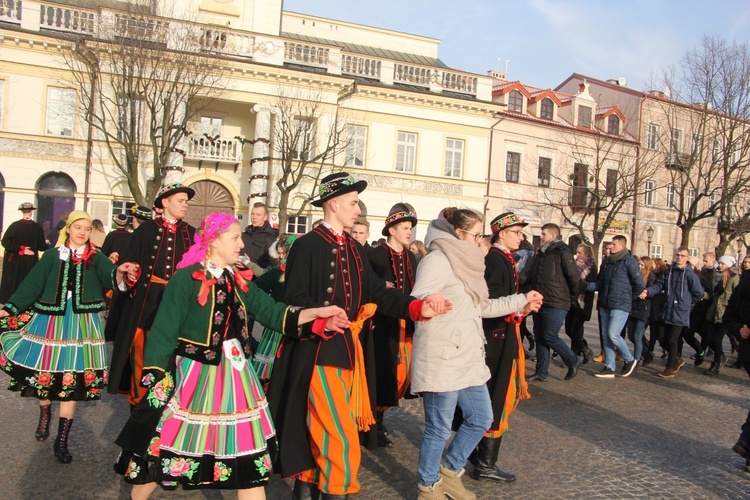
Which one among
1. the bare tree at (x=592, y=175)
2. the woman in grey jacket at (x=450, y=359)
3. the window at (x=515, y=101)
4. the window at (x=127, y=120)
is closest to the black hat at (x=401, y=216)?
the woman in grey jacket at (x=450, y=359)

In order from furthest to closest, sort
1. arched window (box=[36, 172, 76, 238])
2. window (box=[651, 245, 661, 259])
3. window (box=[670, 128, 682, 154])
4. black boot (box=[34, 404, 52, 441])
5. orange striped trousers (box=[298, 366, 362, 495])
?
1. window (box=[651, 245, 661, 259])
2. window (box=[670, 128, 682, 154])
3. arched window (box=[36, 172, 76, 238])
4. black boot (box=[34, 404, 52, 441])
5. orange striped trousers (box=[298, 366, 362, 495])

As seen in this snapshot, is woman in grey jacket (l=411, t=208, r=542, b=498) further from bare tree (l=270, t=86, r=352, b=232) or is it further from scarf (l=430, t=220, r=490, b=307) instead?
bare tree (l=270, t=86, r=352, b=232)

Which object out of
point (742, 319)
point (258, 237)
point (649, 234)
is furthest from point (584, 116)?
point (742, 319)

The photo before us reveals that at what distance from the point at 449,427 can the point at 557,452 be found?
2.10 metres

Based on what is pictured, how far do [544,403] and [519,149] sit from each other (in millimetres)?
28112

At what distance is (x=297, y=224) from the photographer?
28.7 meters

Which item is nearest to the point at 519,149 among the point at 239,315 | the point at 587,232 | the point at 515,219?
the point at 587,232

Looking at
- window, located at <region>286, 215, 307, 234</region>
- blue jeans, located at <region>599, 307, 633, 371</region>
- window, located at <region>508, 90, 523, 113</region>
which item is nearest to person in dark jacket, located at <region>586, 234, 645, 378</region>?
blue jeans, located at <region>599, 307, 633, 371</region>

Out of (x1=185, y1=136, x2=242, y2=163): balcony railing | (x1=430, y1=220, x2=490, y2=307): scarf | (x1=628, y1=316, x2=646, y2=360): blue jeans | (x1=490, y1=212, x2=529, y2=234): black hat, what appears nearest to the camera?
(x1=430, y1=220, x2=490, y2=307): scarf

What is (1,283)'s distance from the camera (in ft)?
44.3

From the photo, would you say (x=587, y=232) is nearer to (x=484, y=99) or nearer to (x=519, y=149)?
(x=519, y=149)

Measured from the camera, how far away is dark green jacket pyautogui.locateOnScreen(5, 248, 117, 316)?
5.45m

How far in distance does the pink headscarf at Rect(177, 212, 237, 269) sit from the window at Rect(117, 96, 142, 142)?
20.2 m

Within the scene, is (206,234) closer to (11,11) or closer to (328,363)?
(328,363)
